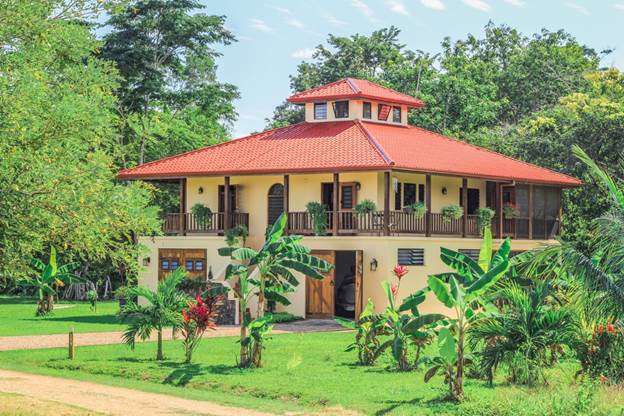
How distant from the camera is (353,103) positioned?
4216 cm

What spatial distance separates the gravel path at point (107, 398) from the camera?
17.8 meters

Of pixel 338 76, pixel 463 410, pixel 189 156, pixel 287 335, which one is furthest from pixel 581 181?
pixel 463 410

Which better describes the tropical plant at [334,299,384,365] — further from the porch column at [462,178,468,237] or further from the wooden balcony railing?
the wooden balcony railing

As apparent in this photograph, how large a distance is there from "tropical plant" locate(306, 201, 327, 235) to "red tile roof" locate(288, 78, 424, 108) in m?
6.08

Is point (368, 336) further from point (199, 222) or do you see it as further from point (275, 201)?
point (199, 222)

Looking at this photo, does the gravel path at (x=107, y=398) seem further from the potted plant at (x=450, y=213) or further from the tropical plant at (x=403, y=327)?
the potted plant at (x=450, y=213)

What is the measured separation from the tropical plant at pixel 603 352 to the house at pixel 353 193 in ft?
51.2

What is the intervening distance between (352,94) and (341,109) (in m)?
1.33

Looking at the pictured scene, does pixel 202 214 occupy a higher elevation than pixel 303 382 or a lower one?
higher

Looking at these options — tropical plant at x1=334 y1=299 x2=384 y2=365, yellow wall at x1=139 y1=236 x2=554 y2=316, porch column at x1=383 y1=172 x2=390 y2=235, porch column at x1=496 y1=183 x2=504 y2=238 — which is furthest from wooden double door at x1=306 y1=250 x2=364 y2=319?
tropical plant at x1=334 y1=299 x2=384 y2=365

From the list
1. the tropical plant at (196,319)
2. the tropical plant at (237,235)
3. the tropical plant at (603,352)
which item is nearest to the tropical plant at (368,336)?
the tropical plant at (196,319)

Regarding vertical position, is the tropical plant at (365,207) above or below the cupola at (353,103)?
below

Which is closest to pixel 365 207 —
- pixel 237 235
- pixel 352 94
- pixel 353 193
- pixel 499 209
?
pixel 353 193

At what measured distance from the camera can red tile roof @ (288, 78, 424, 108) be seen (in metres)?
41.9
